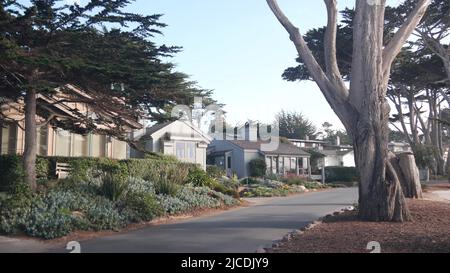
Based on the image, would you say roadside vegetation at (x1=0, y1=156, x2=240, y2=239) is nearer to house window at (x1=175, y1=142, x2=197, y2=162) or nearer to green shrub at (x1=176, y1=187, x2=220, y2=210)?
green shrub at (x1=176, y1=187, x2=220, y2=210)

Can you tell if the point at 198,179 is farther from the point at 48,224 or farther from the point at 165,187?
the point at 48,224

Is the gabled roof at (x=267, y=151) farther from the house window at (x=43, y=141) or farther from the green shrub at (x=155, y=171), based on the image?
the house window at (x=43, y=141)

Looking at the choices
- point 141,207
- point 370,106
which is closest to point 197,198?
point 141,207

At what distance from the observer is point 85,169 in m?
20.3

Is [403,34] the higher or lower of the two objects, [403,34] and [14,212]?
the higher

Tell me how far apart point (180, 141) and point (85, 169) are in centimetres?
1605

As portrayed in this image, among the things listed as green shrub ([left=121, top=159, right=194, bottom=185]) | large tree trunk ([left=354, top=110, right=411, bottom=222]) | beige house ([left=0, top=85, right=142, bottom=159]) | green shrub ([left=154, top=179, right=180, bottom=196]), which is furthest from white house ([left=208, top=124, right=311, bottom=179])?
large tree trunk ([left=354, top=110, right=411, bottom=222])

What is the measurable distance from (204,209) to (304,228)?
6424 mm

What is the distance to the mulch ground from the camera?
895 cm

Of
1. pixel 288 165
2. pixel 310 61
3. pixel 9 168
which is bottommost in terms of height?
pixel 9 168

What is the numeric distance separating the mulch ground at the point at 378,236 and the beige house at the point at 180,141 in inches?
918
